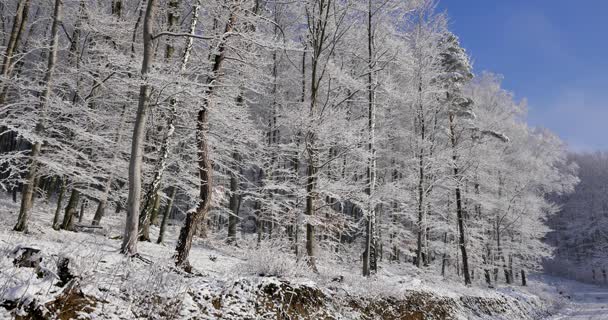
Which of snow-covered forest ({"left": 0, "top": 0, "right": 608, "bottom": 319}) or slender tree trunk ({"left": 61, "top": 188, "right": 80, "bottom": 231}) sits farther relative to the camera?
slender tree trunk ({"left": 61, "top": 188, "right": 80, "bottom": 231})

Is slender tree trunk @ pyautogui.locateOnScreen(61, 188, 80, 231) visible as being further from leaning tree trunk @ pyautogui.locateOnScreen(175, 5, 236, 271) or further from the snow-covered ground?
the snow-covered ground

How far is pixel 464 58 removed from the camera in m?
20.8

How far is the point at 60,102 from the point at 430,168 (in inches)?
584

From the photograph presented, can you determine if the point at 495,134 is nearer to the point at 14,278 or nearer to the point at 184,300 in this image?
the point at 184,300

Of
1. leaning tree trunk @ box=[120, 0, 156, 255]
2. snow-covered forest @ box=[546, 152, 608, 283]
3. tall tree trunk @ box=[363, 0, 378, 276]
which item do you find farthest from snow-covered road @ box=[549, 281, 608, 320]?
snow-covered forest @ box=[546, 152, 608, 283]

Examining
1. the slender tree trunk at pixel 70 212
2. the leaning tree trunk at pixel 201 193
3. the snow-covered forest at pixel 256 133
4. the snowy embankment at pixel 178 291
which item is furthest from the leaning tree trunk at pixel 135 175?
the slender tree trunk at pixel 70 212

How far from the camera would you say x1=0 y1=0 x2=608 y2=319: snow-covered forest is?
827 cm

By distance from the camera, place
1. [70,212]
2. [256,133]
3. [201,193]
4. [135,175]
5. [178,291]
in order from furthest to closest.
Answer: [256,133] < [70,212] < [201,193] < [135,175] < [178,291]

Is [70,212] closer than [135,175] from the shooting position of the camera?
No

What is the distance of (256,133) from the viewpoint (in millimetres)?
13742

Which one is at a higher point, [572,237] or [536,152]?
[536,152]

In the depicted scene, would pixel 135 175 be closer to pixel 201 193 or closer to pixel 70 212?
pixel 201 193

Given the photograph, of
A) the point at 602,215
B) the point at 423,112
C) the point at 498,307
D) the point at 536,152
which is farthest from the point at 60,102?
the point at 602,215

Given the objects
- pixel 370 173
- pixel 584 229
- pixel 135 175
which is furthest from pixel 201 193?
pixel 584 229
